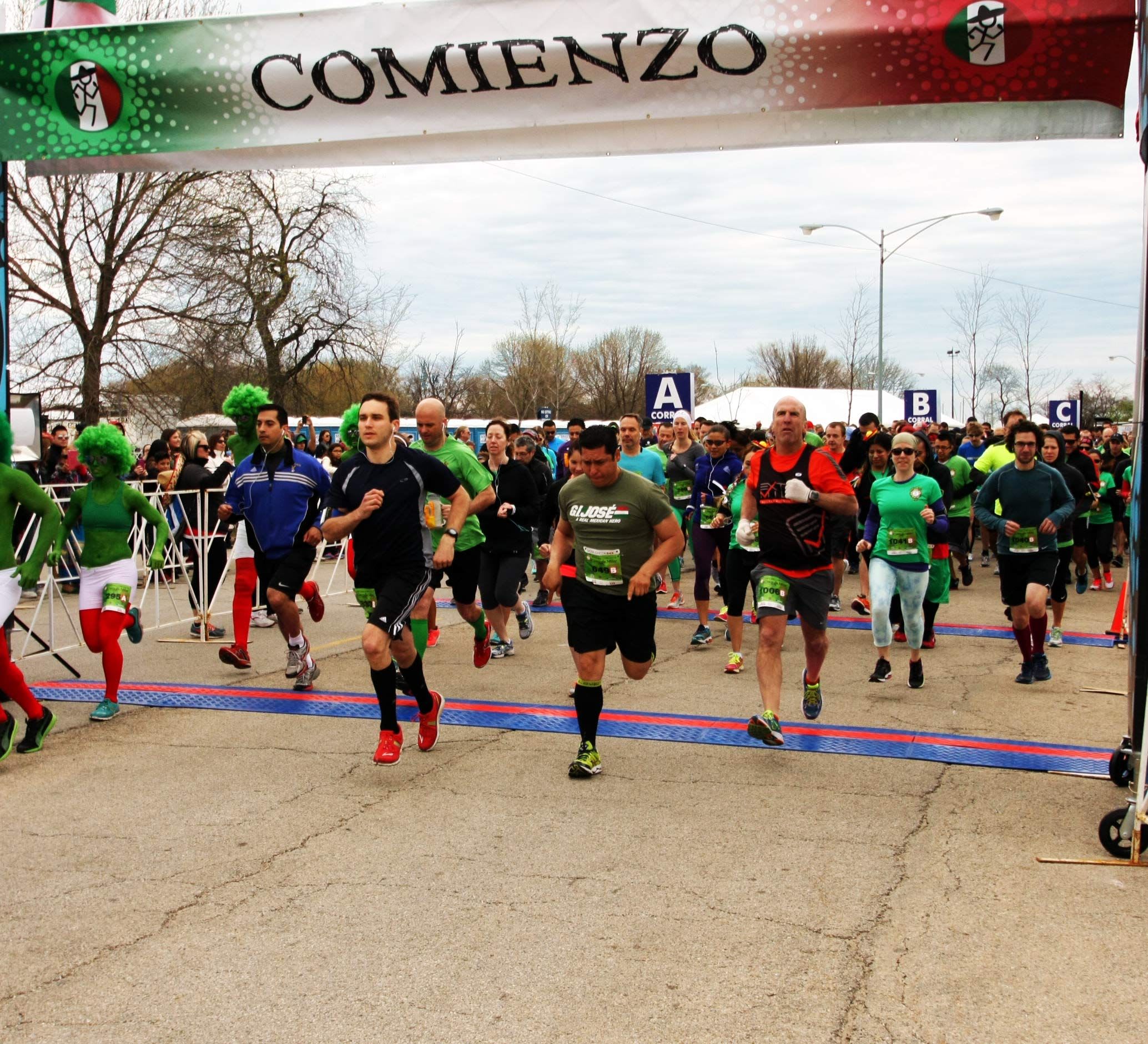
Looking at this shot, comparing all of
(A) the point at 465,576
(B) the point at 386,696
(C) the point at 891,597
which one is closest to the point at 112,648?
(B) the point at 386,696

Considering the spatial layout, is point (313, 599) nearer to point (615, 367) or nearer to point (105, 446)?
point (105, 446)

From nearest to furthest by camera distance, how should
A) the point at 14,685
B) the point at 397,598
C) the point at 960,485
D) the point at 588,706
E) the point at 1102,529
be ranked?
1. the point at 588,706
2. the point at 397,598
3. the point at 14,685
4. the point at 960,485
5. the point at 1102,529

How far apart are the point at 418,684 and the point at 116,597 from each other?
7.48 feet

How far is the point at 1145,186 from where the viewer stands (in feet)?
17.5

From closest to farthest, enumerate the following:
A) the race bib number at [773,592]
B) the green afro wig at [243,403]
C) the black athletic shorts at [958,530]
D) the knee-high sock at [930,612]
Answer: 1. the race bib number at [773,592]
2. the green afro wig at [243,403]
3. the knee-high sock at [930,612]
4. the black athletic shorts at [958,530]

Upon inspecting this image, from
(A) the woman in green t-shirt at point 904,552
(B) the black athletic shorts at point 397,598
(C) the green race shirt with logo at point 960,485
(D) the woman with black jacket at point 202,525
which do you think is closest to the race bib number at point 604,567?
(B) the black athletic shorts at point 397,598

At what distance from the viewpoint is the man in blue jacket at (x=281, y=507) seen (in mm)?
8672

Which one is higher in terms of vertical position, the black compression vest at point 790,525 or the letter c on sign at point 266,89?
the letter c on sign at point 266,89

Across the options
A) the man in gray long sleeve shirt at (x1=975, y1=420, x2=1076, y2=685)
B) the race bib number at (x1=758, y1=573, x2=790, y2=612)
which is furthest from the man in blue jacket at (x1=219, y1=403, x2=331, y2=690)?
the man in gray long sleeve shirt at (x1=975, y1=420, x2=1076, y2=685)

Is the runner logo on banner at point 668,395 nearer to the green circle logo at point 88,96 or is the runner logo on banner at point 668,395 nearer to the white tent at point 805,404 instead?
the green circle logo at point 88,96

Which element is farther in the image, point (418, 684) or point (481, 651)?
point (481, 651)

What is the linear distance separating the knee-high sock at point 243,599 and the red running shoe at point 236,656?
4 centimetres

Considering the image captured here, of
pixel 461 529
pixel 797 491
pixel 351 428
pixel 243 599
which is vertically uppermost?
pixel 351 428

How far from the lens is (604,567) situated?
→ 6.50 meters
